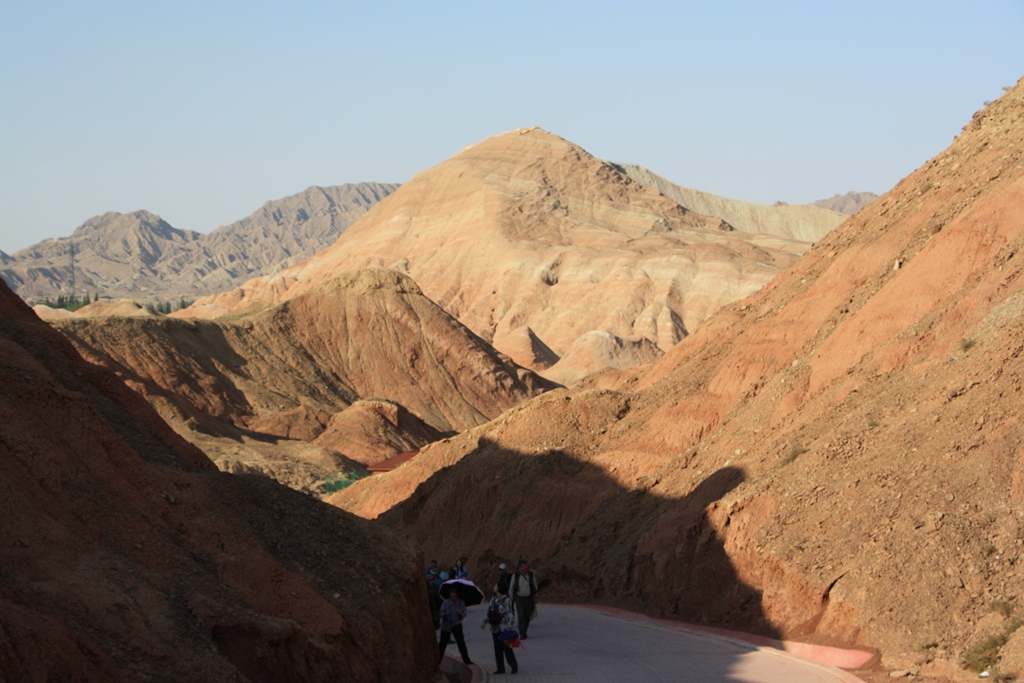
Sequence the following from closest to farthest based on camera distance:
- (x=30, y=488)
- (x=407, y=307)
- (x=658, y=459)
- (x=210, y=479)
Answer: (x=30, y=488), (x=210, y=479), (x=658, y=459), (x=407, y=307)

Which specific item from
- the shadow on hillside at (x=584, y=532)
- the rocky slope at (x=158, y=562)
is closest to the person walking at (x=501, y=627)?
the rocky slope at (x=158, y=562)

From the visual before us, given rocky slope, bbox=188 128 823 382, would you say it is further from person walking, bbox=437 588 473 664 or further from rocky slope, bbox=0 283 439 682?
rocky slope, bbox=0 283 439 682

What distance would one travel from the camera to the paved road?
15680 millimetres

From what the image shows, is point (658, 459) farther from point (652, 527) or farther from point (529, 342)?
point (529, 342)

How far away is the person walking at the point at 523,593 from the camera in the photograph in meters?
19.2

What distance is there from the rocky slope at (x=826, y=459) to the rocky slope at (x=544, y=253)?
65373 mm

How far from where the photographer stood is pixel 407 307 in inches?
3290

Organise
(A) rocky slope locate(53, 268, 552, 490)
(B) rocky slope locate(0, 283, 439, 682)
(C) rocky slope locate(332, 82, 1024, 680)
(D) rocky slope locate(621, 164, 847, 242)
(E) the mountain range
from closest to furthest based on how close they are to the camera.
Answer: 1. (B) rocky slope locate(0, 283, 439, 682)
2. (E) the mountain range
3. (C) rocky slope locate(332, 82, 1024, 680)
4. (A) rocky slope locate(53, 268, 552, 490)
5. (D) rocky slope locate(621, 164, 847, 242)

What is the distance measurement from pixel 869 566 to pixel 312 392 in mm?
58176

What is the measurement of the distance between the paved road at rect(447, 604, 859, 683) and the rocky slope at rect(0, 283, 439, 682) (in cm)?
226

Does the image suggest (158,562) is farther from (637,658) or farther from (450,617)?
(637,658)

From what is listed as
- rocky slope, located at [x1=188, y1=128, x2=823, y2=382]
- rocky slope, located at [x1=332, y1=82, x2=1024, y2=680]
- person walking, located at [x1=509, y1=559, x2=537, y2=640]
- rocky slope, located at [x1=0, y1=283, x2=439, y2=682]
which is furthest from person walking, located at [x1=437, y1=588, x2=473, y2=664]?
rocky slope, located at [x1=188, y1=128, x2=823, y2=382]

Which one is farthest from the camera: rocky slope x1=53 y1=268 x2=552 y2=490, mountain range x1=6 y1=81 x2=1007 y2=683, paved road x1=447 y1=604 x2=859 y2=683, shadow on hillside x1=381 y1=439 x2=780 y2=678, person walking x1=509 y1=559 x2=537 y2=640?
rocky slope x1=53 y1=268 x2=552 y2=490

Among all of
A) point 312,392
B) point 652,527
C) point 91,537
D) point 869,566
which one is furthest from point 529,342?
point 91,537
